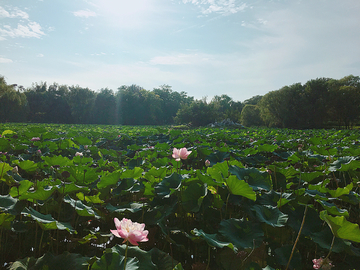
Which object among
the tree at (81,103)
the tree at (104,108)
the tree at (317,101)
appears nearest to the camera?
the tree at (317,101)

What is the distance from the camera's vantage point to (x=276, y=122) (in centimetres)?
3431

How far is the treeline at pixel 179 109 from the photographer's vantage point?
99.7ft

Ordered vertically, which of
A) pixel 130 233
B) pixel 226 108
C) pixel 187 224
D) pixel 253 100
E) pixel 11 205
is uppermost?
pixel 253 100

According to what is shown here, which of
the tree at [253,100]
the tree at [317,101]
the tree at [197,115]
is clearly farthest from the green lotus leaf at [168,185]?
the tree at [253,100]

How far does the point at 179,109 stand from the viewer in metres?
34.1

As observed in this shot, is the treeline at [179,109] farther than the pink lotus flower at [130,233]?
Yes

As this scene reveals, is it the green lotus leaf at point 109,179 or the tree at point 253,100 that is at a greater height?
the tree at point 253,100

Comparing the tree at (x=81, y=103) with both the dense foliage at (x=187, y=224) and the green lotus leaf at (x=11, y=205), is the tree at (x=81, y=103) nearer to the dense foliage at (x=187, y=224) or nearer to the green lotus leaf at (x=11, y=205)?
the dense foliage at (x=187, y=224)

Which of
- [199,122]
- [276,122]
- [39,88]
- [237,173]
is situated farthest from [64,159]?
[39,88]

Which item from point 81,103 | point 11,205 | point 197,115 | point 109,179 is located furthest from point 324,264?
point 81,103

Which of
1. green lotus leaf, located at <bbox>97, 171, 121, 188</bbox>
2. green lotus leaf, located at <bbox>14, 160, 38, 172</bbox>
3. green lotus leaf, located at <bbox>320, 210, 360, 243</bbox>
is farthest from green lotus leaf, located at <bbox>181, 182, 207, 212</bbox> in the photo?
green lotus leaf, located at <bbox>14, 160, 38, 172</bbox>

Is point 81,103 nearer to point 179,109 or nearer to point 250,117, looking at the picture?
point 179,109

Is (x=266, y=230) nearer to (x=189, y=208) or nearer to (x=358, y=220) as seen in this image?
(x=189, y=208)

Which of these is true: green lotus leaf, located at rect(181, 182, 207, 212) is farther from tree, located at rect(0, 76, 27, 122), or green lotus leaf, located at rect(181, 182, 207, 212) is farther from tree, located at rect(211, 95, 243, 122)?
tree, located at rect(0, 76, 27, 122)
